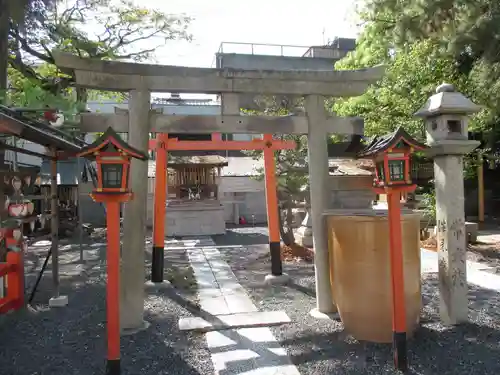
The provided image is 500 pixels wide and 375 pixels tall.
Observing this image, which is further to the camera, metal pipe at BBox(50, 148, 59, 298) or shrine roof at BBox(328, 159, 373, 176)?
shrine roof at BBox(328, 159, 373, 176)

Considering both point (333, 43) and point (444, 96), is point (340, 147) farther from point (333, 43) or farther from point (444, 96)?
point (333, 43)

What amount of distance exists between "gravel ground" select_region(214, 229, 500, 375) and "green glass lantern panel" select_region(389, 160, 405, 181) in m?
1.83

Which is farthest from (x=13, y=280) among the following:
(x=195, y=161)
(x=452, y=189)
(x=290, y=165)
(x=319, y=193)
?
(x=195, y=161)

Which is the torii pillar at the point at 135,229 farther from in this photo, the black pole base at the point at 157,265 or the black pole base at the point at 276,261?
the black pole base at the point at 276,261

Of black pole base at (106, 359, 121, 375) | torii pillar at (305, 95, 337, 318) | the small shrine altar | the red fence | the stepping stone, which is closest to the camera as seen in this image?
black pole base at (106, 359, 121, 375)

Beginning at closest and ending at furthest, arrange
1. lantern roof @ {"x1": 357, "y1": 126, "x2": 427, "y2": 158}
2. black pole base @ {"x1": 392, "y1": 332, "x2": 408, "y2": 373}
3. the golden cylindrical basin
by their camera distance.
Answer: black pole base @ {"x1": 392, "y1": 332, "x2": 408, "y2": 373} < lantern roof @ {"x1": 357, "y1": 126, "x2": 427, "y2": 158} < the golden cylindrical basin

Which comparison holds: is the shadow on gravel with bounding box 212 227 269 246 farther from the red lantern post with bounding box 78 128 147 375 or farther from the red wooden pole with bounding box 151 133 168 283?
the red lantern post with bounding box 78 128 147 375

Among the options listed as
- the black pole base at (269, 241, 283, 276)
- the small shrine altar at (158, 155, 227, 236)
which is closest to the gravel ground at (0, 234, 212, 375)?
the black pole base at (269, 241, 283, 276)

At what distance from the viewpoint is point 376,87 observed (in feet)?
35.1

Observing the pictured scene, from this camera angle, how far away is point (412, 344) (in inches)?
173

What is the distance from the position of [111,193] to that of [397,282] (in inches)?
114

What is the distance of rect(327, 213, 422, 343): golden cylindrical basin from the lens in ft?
14.4

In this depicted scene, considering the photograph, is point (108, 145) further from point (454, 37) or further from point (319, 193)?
point (454, 37)

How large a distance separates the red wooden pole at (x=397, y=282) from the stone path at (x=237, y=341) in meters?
1.02
